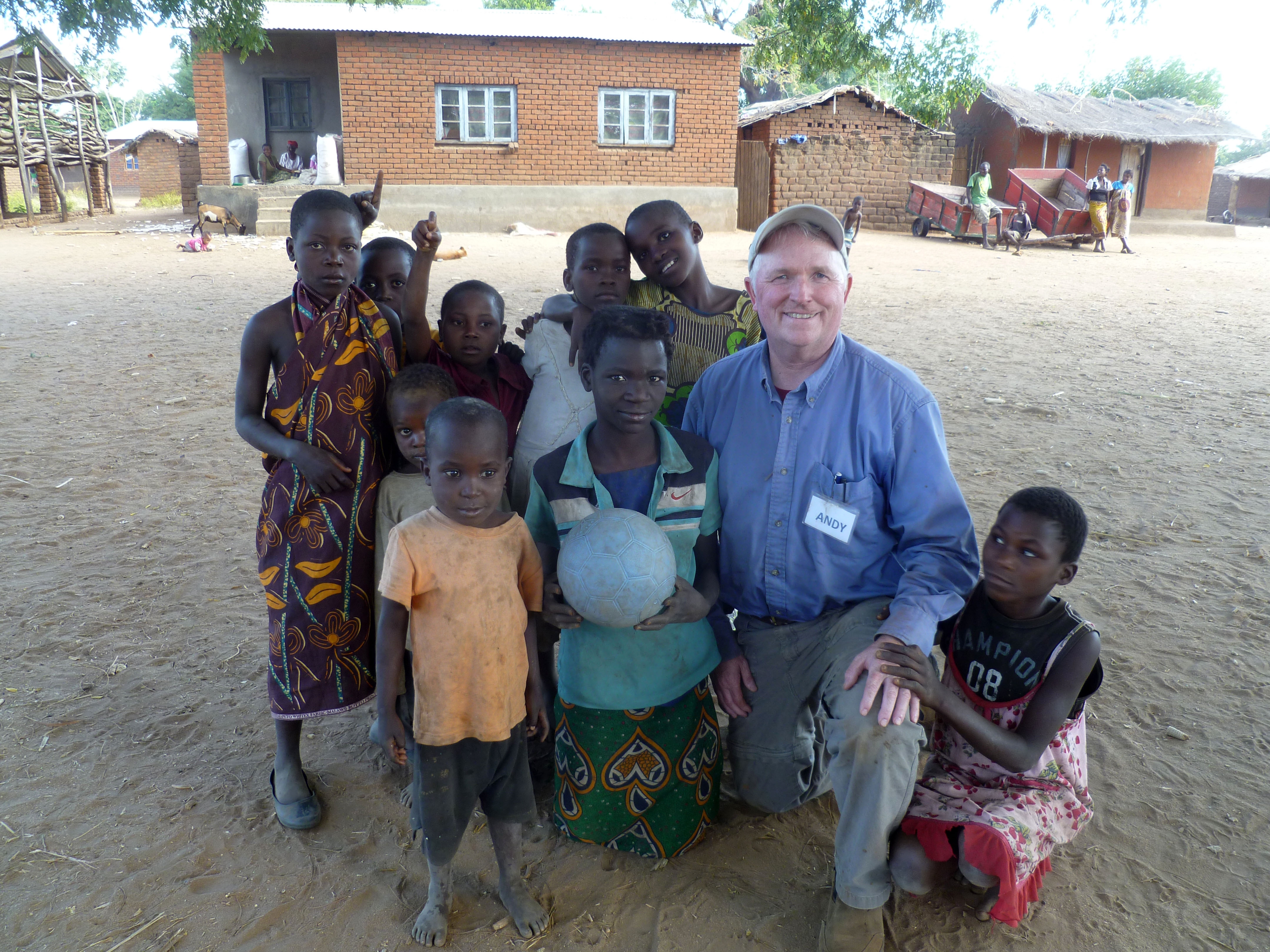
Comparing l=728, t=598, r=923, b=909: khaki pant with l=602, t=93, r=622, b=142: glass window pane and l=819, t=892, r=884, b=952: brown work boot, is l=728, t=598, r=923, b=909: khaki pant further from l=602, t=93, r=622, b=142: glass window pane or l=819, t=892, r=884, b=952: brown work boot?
l=602, t=93, r=622, b=142: glass window pane

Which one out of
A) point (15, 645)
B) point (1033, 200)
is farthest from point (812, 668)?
point (1033, 200)

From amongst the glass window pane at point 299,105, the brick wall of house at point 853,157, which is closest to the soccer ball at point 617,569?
the brick wall of house at point 853,157

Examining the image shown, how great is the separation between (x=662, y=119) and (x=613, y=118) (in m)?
1.13

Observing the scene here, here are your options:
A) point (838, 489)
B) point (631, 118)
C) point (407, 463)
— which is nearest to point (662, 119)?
point (631, 118)

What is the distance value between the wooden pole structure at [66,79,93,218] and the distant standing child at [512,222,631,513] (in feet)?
80.0

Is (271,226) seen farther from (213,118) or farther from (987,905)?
(987,905)

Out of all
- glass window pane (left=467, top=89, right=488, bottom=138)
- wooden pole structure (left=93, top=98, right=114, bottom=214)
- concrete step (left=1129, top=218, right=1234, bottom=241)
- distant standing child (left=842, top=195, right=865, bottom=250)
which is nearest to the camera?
distant standing child (left=842, top=195, right=865, bottom=250)

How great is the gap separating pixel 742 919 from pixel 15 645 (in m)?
3.18

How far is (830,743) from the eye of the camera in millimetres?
2266

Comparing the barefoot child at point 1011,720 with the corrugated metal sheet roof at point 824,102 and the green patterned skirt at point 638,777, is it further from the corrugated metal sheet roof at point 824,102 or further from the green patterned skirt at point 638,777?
the corrugated metal sheet roof at point 824,102

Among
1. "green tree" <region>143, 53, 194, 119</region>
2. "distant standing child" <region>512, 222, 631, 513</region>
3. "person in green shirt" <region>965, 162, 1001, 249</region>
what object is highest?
"green tree" <region>143, 53, 194, 119</region>

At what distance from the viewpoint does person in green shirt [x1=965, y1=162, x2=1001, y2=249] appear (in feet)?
63.3

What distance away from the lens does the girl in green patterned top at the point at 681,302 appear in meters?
2.99

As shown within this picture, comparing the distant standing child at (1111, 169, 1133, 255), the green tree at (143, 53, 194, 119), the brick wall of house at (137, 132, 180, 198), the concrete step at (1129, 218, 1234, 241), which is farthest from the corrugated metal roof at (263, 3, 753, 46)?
the green tree at (143, 53, 194, 119)
